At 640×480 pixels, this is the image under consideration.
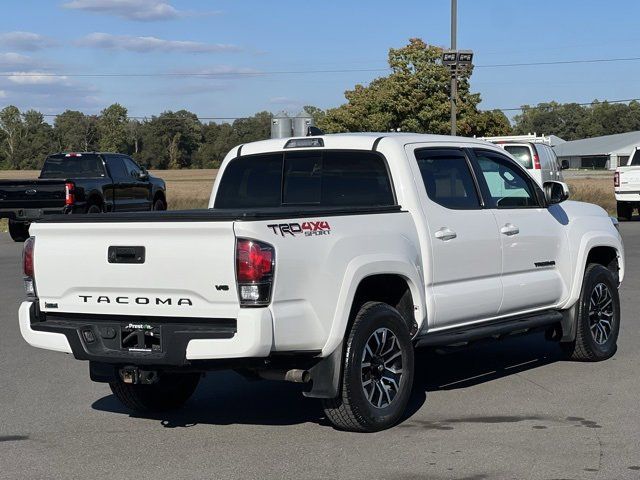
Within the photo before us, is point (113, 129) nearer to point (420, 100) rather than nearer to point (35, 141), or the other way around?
point (35, 141)

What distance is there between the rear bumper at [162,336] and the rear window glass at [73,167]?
61.2 feet

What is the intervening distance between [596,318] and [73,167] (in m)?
18.3

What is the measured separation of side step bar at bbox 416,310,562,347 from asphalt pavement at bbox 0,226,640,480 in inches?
17.9

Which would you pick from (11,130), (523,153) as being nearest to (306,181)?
(523,153)

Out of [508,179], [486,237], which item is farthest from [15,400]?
[508,179]

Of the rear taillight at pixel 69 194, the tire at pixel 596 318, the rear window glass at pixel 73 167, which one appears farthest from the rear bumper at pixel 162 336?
the rear window glass at pixel 73 167

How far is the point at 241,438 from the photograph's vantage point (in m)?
6.70

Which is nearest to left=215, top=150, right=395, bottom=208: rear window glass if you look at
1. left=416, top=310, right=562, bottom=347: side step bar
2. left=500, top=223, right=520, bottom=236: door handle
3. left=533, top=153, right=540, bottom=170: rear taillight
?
left=416, top=310, right=562, bottom=347: side step bar

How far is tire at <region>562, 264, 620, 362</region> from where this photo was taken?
8.92m

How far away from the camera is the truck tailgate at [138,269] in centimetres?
602

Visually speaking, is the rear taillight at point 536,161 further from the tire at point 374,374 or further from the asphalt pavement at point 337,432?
the tire at point 374,374

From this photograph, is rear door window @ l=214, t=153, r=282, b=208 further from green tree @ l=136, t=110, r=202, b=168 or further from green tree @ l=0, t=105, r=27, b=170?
green tree @ l=0, t=105, r=27, b=170

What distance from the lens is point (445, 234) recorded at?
7.49 metres

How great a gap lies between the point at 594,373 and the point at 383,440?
2.80m
